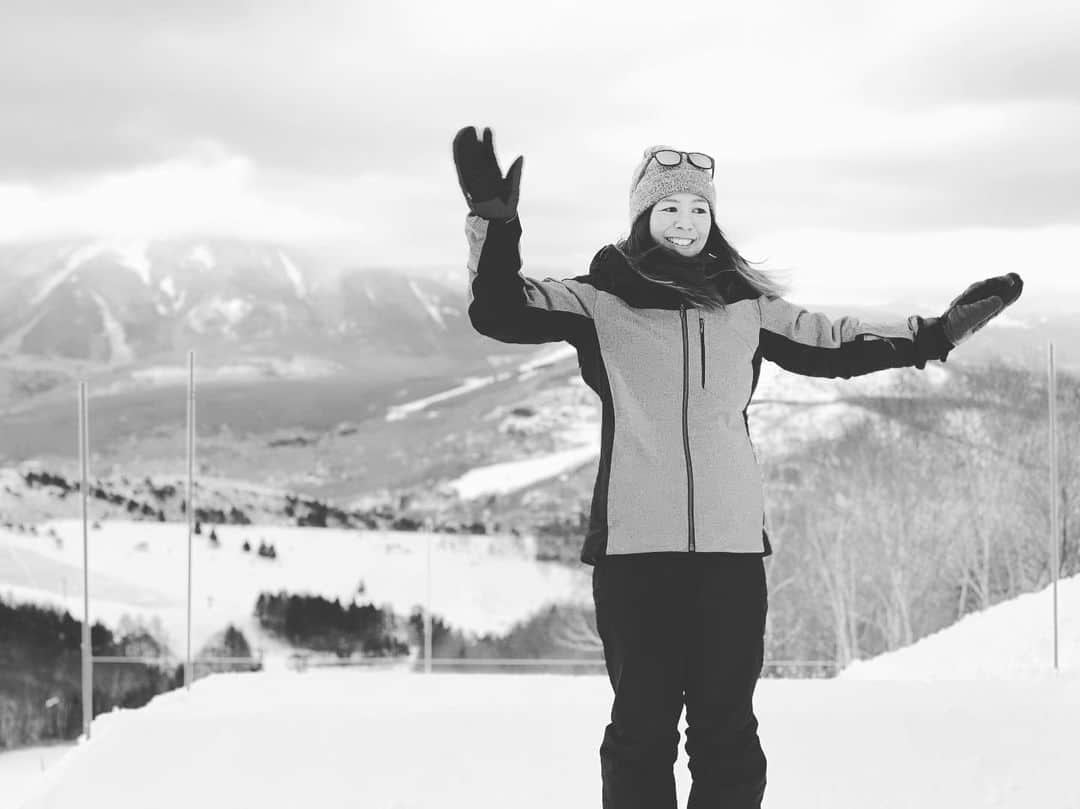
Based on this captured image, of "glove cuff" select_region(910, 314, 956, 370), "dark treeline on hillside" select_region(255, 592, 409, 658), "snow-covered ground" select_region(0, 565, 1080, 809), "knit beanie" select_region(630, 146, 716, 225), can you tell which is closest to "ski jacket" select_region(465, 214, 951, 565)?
"knit beanie" select_region(630, 146, 716, 225)

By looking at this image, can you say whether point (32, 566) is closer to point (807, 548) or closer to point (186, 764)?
point (807, 548)

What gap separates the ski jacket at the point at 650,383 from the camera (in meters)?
2.03

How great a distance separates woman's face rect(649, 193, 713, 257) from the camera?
2.19 metres

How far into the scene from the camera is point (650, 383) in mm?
2098

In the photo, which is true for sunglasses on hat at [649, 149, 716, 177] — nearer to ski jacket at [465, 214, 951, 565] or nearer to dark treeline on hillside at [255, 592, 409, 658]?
ski jacket at [465, 214, 951, 565]

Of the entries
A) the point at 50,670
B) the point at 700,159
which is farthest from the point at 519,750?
the point at 50,670

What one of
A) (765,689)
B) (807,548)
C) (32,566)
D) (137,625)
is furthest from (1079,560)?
(32,566)

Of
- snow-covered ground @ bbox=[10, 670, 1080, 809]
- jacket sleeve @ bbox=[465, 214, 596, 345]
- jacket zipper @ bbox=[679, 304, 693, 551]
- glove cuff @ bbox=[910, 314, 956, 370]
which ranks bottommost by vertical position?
snow-covered ground @ bbox=[10, 670, 1080, 809]

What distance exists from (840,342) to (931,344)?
0.54 ft

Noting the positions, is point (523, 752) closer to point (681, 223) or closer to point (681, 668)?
point (681, 668)

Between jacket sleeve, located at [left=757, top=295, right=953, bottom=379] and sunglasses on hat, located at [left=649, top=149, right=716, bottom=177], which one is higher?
sunglasses on hat, located at [left=649, top=149, right=716, bottom=177]

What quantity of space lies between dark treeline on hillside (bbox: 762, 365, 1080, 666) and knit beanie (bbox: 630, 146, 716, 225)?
13.9 meters

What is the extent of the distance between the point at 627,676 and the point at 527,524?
863 inches

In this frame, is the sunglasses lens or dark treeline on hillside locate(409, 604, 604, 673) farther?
dark treeline on hillside locate(409, 604, 604, 673)
